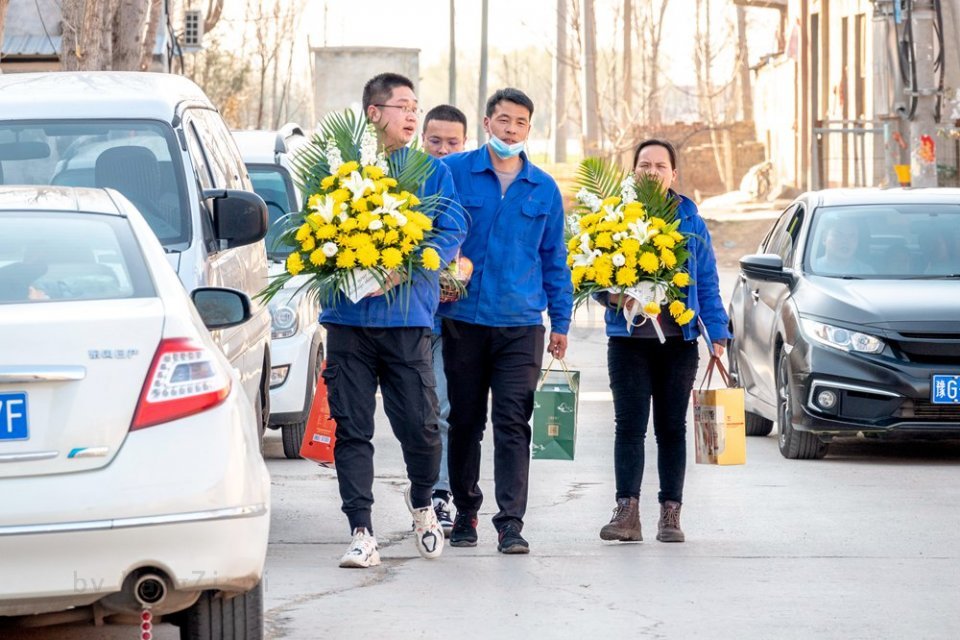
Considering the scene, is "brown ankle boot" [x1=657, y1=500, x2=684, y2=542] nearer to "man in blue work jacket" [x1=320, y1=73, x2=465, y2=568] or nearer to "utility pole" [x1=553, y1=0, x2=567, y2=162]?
"man in blue work jacket" [x1=320, y1=73, x2=465, y2=568]

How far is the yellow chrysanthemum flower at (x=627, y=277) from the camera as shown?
8.02 meters

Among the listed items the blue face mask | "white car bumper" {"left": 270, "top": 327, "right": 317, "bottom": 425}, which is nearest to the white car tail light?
the blue face mask

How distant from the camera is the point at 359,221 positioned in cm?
727

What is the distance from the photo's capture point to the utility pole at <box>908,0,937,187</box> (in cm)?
1864

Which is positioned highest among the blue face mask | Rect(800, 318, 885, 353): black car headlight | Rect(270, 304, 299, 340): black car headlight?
the blue face mask

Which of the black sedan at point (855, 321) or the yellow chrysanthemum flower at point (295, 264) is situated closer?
the yellow chrysanthemum flower at point (295, 264)

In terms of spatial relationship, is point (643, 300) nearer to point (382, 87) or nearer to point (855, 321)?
point (382, 87)

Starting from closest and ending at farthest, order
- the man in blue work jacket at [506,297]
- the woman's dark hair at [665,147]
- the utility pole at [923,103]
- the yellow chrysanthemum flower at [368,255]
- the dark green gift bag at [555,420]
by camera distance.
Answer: the yellow chrysanthemum flower at [368,255] → the man in blue work jacket at [506,297] → the dark green gift bag at [555,420] → the woman's dark hair at [665,147] → the utility pole at [923,103]

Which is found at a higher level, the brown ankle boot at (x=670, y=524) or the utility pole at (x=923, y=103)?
the utility pole at (x=923, y=103)

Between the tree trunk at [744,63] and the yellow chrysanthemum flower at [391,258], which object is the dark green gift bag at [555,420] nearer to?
the yellow chrysanthemum flower at [391,258]

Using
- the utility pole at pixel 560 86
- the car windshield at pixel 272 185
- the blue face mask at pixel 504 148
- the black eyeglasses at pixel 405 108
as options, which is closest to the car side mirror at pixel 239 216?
the black eyeglasses at pixel 405 108

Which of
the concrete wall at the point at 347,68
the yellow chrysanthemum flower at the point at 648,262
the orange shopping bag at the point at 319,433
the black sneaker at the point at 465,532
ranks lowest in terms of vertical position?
the black sneaker at the point at 465,532

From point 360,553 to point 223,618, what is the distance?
2.00 meters

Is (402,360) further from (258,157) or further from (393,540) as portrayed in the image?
(258,157)
